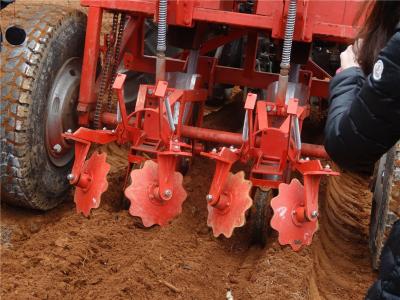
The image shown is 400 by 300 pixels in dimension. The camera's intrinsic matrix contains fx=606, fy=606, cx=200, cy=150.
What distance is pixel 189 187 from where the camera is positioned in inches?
183

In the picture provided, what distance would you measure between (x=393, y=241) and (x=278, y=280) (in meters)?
1.60

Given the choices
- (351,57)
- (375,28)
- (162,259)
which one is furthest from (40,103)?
(375,28)

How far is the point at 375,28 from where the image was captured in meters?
1.78

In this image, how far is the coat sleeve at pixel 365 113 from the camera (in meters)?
1.54

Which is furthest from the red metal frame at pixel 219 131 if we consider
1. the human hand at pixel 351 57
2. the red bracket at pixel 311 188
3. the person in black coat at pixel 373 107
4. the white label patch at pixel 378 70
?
the white label patch at pixel 378 70

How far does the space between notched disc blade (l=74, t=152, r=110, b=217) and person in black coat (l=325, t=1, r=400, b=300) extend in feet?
6.20

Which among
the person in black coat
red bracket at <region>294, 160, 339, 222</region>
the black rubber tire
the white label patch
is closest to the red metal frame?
red bracket at <region>294, 160, 339, 222</region>

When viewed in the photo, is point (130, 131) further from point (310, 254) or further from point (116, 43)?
point (310, 254)

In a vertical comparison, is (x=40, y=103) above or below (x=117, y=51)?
below

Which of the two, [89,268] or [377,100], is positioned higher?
[377,100]

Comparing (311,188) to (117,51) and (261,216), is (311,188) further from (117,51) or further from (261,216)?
(117,51)

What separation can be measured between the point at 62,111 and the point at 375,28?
9.38ft

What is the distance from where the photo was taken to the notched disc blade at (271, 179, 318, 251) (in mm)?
3273

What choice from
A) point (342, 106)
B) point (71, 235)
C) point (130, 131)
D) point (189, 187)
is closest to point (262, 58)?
point (189, 187)
